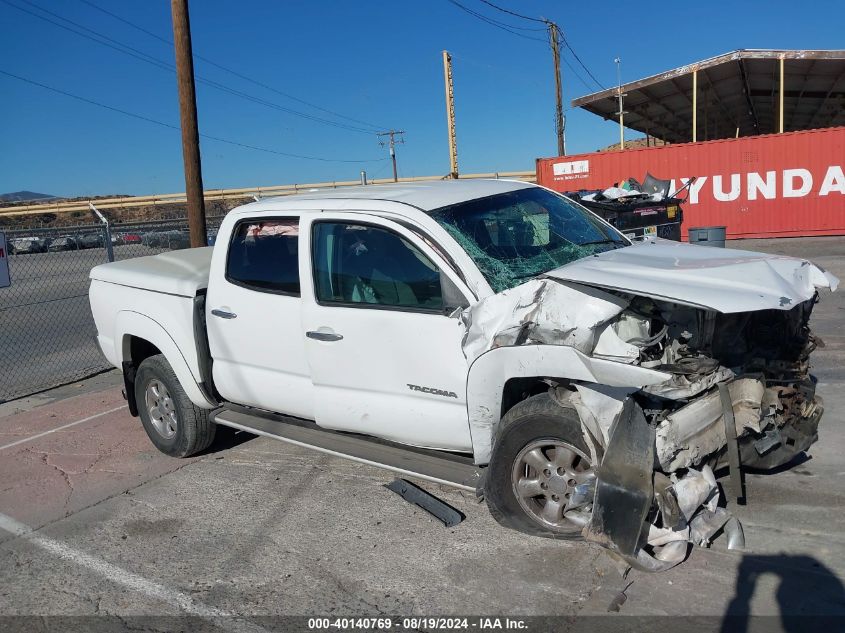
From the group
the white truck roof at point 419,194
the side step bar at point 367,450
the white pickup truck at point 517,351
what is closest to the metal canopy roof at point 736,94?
the white truck roof at point 419,194

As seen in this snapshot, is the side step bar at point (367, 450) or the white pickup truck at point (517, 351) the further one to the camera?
the side step bar at point (367, 450)

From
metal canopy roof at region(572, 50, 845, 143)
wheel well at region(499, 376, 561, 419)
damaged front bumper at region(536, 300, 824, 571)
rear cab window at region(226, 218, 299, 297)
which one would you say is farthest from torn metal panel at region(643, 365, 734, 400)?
metal canopy roof at region(572, 50, 845, 143)

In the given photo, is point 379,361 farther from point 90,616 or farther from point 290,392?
point 90,616

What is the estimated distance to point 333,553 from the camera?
4023 mm

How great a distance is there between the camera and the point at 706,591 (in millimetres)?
3334

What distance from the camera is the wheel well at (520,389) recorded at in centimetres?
381

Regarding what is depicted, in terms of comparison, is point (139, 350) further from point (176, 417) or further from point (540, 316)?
point (540, 316)

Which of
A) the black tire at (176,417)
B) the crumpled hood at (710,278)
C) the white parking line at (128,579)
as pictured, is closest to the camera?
the crumpled hood at (710,278)

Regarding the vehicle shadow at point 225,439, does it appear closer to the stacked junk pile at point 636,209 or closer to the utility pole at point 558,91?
the stacked junk pile at point 636,209

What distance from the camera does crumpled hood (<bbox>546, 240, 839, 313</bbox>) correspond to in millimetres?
3189

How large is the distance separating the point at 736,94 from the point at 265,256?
2667cm

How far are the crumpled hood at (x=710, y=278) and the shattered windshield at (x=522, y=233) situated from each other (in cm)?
34

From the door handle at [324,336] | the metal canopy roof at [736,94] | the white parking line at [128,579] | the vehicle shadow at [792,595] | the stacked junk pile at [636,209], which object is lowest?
the white parking line at [128,579]

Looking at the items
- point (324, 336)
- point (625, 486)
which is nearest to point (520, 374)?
point (625, 486)
